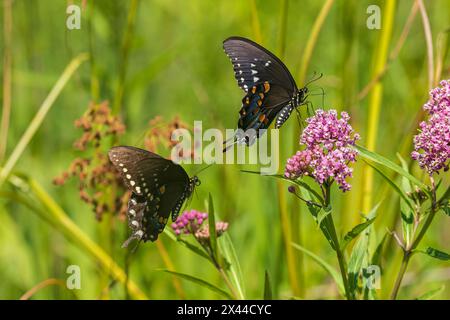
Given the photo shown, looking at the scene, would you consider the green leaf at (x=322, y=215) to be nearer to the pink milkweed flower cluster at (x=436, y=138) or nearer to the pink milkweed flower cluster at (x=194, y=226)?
the pink milkweed flower cluster at (x=436, y=138)

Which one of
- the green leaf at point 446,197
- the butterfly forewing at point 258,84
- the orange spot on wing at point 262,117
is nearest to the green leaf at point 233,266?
the butterfly forewing at point 258,84

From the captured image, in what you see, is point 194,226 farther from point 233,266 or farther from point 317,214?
point 317,214

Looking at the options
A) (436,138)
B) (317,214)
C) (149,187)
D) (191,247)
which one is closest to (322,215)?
(317,214)

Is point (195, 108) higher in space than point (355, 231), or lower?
higher

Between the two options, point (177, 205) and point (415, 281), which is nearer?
point (177, 205)

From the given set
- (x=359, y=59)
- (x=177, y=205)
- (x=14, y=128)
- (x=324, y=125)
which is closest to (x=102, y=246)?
(x=177, y=205)
